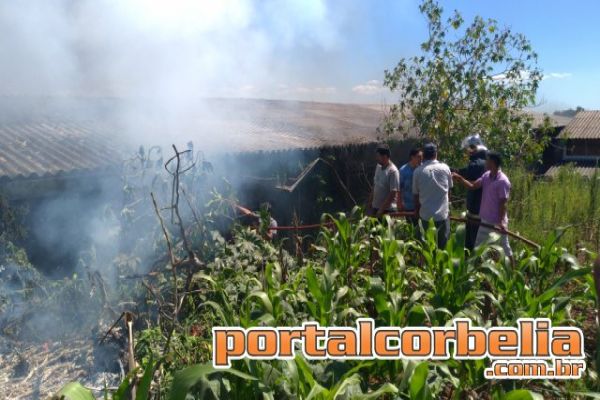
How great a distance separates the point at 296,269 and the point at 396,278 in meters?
1.13

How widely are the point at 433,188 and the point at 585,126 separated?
67.5 feet

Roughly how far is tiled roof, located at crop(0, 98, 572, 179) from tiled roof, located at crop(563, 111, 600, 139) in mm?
15568

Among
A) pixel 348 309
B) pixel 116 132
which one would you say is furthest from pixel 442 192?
pixel 116 132

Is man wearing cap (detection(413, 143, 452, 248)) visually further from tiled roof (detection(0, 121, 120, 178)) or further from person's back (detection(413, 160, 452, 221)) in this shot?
tiled roof (detection(0, 121, 120, 178))

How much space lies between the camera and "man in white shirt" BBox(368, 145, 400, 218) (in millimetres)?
5172

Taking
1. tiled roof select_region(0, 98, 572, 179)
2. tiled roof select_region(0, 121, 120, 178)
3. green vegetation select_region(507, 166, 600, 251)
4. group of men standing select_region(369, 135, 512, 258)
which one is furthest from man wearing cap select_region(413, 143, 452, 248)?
tiled roof select_region(0, 121, 120, 178)

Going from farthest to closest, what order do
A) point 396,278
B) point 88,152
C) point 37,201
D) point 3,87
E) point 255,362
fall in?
point 3,87 < point 88,152 < point 37,201 < point 396,278 < point 255,362

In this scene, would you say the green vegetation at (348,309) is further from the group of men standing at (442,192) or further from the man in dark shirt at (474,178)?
the man in dark shirt at (474,178)

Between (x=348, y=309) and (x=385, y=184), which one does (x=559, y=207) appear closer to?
(x=385, y=184)

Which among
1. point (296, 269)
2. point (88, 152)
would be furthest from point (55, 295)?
point (296, 269)

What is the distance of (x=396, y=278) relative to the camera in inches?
123

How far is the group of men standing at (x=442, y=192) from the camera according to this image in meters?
4.42

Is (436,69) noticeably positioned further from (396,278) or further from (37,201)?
(37,201)

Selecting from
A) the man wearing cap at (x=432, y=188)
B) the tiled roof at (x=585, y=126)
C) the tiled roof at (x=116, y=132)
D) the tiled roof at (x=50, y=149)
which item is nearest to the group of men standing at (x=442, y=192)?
the man wearing cap at (x=432, y=188)
